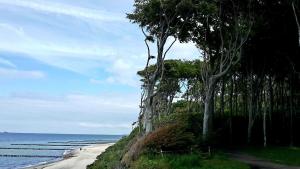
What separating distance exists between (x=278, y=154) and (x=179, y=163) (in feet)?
50.1

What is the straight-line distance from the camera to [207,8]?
→ 42719mm

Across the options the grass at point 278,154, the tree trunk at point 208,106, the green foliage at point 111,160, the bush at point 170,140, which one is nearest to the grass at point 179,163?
the bush at point 170,140

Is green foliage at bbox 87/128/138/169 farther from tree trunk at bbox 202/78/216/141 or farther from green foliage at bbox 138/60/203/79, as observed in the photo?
green foliage at bbox 138/60/203/79

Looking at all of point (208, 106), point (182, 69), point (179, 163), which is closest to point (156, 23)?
point (208, 106)

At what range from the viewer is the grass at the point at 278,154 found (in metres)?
37.2

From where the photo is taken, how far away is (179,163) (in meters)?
29.1

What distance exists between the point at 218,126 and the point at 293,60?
9.61 meters

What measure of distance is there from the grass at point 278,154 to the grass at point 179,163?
6.55 metres

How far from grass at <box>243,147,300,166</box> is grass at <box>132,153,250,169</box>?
655cm

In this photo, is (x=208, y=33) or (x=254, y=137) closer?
(x=208, y=33)

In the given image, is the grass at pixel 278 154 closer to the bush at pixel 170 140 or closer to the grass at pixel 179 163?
the grass at pixel 179 163

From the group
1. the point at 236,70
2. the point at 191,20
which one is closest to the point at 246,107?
the point at 236,70

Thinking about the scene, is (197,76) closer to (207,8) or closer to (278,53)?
(278,53)

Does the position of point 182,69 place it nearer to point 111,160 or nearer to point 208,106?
point 208,106
